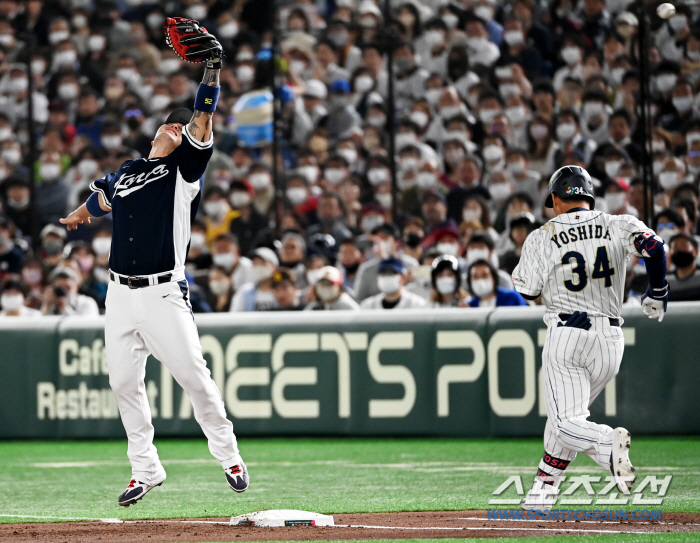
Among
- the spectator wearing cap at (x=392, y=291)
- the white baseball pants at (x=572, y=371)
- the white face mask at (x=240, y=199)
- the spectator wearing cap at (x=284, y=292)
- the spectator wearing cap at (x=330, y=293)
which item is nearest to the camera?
the white baseball pants at (x=572, y=371)

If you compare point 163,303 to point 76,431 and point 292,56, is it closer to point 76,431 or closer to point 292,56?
point 76,431

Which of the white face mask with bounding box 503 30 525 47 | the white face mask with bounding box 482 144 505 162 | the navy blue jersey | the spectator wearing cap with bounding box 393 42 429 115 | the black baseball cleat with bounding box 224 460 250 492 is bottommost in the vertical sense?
the black baseball cleat with bounding box 224 460 250 492

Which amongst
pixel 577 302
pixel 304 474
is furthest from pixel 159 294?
pixel 304 474

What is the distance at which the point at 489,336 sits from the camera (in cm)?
1050

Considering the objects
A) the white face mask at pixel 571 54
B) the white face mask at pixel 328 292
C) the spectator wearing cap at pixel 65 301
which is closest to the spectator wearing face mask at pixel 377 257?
the white face mask at pixel 328 292

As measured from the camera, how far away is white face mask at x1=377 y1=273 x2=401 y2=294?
1126 centimetres

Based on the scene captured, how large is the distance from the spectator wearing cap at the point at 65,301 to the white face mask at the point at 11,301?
0.86 feet

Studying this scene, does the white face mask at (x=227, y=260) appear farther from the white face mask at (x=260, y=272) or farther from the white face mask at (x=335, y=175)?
the white face mask at (x=335, y=175)

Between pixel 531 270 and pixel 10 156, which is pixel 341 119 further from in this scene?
pixel 531 270

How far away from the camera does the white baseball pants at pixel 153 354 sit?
6.19 metres

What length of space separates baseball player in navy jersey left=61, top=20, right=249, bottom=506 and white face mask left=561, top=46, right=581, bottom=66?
8658mm

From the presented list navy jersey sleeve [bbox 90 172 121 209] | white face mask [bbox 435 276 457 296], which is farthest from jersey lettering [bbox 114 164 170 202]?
white face mask [bbox 435 276 457 296]

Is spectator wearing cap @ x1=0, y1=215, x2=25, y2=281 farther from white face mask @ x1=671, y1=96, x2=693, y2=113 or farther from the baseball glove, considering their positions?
the baseball glove

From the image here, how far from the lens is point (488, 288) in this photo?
11.0 metres
